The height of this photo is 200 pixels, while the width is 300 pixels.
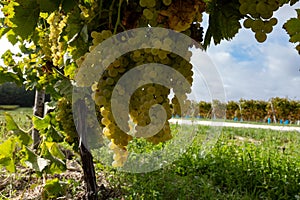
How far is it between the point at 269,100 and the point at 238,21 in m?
15.6

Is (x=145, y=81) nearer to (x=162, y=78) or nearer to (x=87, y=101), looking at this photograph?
(x=162, y=78)

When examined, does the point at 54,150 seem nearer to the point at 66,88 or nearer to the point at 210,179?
the point at 66,88

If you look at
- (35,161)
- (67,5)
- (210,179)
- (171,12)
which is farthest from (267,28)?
(210,179)

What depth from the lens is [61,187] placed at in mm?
1903

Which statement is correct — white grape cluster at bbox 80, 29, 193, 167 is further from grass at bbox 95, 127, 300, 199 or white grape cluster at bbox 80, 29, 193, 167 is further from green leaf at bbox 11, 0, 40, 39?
grass at bbox 95, 127, 300, 199

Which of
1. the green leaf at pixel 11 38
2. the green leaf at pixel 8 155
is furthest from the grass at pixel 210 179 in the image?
the green leaf at pixel 11 38

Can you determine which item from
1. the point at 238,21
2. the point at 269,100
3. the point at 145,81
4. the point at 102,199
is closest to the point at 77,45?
the point at 145,81

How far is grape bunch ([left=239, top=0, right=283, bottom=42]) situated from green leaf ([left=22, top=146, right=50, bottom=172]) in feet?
3.97

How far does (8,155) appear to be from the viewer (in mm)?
1751

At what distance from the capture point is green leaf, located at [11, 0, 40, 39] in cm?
Answer: 89

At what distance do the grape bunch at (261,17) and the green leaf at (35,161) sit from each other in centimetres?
121

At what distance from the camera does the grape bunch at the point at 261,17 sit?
2.19 feet

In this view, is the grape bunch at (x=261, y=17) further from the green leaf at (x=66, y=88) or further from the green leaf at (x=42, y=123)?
the green leaf at (x=42, y=123)

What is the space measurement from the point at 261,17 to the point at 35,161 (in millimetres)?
1305
